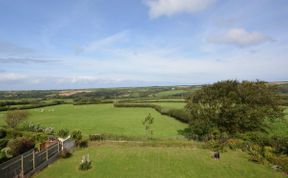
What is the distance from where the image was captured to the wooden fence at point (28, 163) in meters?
12.2

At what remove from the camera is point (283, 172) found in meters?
14.0

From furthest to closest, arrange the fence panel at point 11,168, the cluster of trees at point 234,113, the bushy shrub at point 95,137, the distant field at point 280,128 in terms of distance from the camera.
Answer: the distant field at point 280,128
the bushy shrub at point 95,137
the cluster of trees at point 234,113
the fence panel at point 11,168

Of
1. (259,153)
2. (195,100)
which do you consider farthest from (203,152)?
(195,100)

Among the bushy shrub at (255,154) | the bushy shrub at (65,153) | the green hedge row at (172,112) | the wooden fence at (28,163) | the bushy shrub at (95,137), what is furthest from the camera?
the green hedge row at (172,112)

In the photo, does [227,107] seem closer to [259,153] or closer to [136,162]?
[259,153]

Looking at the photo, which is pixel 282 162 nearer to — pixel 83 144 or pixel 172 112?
pixel 83 144

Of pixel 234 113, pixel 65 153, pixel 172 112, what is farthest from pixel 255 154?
pixel 172 112

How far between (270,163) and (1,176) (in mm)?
16833

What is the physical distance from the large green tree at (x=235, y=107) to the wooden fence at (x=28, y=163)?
14.8m

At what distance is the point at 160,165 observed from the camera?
1545 cm

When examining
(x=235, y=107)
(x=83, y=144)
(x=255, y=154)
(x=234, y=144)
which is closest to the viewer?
(x=255, y=154)

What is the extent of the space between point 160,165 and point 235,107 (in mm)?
11391

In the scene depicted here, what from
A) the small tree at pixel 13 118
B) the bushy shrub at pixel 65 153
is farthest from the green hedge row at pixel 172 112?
the small tree at pixel 13 118

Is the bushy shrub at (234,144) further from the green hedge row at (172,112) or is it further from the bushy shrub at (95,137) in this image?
the green hedge row at (172,112)
